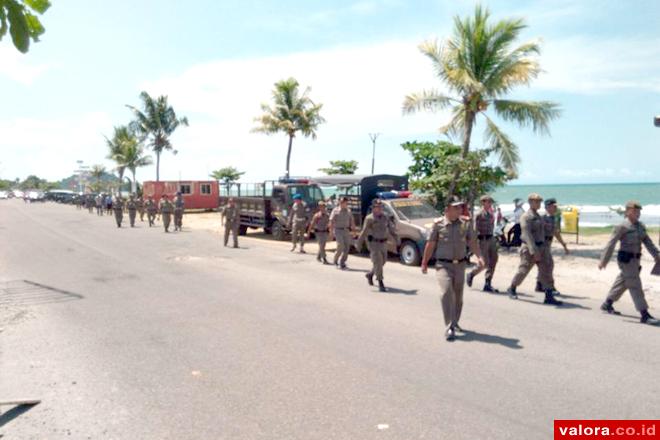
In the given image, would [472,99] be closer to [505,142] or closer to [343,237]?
[505,142]

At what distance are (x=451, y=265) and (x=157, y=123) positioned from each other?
4692cm

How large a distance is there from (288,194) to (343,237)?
7364mm

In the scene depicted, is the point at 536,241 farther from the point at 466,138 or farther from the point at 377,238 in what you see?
the point at 466,138

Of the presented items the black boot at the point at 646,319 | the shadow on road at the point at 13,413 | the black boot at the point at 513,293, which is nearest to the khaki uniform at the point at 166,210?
the black boot at the point at 513,293

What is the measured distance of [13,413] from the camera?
459cm

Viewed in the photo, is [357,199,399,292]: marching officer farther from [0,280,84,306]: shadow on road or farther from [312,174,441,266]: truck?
[0,280,84,306]: shadow on road

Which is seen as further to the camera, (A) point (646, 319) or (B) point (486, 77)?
(B) point (486, 77)

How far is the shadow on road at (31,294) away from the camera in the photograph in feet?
30.2

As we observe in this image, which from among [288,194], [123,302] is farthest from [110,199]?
[123,302]

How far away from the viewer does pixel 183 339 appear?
6699 millimetres

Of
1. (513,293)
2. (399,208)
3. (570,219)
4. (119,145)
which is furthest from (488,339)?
(119,145)

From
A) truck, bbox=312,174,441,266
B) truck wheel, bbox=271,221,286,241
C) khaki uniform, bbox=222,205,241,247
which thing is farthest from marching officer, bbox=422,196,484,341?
truck wheel, bbox=271,221,286,241

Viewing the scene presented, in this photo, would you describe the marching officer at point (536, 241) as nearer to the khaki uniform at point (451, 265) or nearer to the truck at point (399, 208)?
the khaki uniform at point (451, 265)

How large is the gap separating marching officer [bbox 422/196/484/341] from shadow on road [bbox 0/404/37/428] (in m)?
4.38
